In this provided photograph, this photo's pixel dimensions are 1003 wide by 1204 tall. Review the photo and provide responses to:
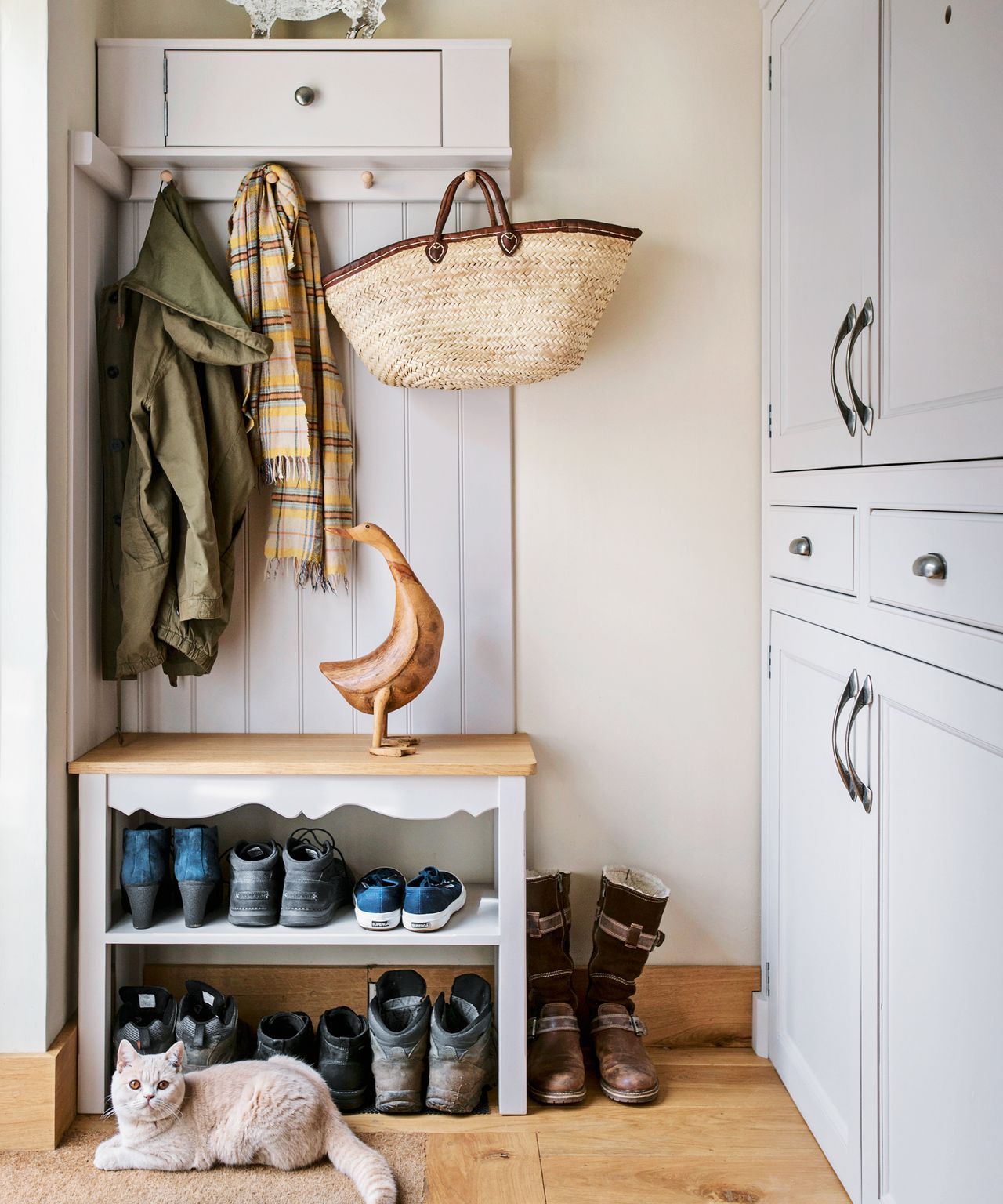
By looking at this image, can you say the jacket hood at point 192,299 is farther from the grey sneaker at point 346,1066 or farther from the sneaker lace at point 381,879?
the grey sneaker at point 346,1066

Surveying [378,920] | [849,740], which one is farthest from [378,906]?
[849,740]

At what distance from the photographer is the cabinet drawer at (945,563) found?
1217 mm

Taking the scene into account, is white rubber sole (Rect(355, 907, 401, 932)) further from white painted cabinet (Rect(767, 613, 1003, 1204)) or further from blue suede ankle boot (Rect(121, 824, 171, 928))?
white painted cabinet (Rect(767, 613, 1003, 1204))

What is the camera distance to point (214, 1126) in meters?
1.79

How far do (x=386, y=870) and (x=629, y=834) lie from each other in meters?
0.54

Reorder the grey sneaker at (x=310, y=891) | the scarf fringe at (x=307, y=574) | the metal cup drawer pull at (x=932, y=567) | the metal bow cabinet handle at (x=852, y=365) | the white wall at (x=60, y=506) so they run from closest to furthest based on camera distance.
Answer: the metal cup drawer pull at (x=932, y=567) → the metal bow cabinet handle at (x=852, y=365) → the white wall at (x=60, y=506) → the grey sneaker at (x=310, y=891) → the scarf fringe at (x=307, y=574)

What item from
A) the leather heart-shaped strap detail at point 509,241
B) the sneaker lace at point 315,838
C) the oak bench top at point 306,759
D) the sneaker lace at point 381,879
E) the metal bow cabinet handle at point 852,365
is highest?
the leather heart-shaped strap detail at point 509,241

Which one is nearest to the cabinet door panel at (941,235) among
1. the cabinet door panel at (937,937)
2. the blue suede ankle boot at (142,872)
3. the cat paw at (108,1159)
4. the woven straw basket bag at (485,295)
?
the cabinet door panel at (937,937)

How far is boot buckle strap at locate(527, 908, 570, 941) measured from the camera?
212 centimetres

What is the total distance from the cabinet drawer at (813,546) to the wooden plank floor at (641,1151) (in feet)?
3.30

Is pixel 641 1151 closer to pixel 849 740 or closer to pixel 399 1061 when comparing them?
pixel 399 1061

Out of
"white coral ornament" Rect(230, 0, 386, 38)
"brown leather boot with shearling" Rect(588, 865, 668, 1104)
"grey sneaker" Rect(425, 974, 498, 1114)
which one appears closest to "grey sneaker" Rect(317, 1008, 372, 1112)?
"grey sneaker" Rect(425, 974, 498, 1114)

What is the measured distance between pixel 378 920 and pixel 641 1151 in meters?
0.62

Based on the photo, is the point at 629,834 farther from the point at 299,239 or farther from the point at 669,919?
the point at 299,239
